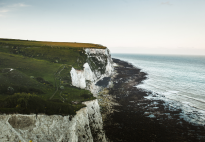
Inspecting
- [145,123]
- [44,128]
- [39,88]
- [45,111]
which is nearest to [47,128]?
[44,128]

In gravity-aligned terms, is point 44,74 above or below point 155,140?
above

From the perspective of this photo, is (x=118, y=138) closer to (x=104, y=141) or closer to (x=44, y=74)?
(x=104, y=141)

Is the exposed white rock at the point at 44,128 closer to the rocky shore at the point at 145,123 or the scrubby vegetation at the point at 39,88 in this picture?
the scrubby vegetation at the point at 39,88

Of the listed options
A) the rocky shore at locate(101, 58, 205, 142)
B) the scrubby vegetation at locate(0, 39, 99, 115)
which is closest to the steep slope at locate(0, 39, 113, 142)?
the scrubby vegetation at locate(0, 39, 99, 115)

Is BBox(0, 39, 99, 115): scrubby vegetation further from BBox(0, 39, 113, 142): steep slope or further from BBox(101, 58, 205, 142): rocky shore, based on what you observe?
BBox(101, 58, 205, 142): rocky shore

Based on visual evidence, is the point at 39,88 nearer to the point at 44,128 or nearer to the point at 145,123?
the point at 44,128

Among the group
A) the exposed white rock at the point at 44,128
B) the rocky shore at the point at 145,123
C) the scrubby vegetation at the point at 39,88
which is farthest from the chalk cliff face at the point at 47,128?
the rocky shore at the point at 145,123

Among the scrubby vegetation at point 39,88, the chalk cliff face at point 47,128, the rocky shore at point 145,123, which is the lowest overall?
the rocky shore at point 145,123

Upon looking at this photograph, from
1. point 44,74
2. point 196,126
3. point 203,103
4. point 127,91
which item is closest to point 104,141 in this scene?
point 196,126

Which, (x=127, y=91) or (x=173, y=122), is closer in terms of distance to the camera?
(x=173, y=122)
